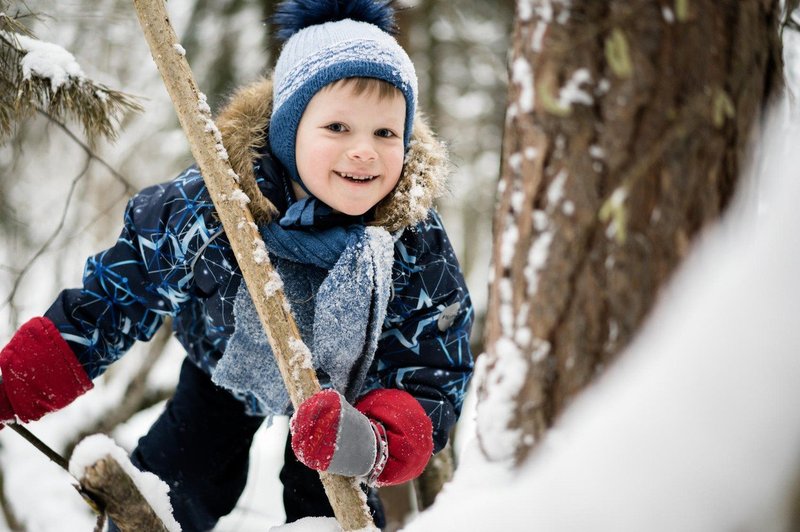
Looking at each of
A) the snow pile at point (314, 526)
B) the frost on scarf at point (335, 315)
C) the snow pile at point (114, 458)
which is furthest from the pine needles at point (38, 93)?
the snow pile at point (314, 526)

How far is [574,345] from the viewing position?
0.96m

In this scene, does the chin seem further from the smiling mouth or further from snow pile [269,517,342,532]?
snow pile [269,517,342,532]

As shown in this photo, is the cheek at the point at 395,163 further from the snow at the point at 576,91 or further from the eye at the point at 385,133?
the snow at the point at 576,91

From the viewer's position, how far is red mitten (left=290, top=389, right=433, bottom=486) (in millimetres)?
1372

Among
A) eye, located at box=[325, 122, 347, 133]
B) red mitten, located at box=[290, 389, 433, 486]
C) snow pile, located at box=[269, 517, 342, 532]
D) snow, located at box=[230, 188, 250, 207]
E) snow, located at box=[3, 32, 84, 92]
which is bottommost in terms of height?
snow pile, located at box=[269, 517, 342, 532]

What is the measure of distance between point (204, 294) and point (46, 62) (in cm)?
81

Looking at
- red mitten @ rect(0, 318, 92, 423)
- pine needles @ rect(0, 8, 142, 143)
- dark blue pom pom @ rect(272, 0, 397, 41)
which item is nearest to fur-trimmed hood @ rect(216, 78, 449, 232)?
dark blue pom pom @ rect(272, 0, 397, 41)

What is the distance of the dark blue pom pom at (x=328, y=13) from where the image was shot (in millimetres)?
1951

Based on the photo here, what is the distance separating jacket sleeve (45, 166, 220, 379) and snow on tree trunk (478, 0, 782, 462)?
1111 mm

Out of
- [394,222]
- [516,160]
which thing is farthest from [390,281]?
[516,160]

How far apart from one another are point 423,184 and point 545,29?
97 cm

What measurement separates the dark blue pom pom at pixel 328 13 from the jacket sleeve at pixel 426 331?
0.67 m

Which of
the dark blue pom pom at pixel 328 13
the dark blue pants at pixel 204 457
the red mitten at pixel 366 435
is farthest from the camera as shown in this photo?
the dark blue pants at pixel 204 457

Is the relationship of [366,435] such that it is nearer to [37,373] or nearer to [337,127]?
[337,127]
